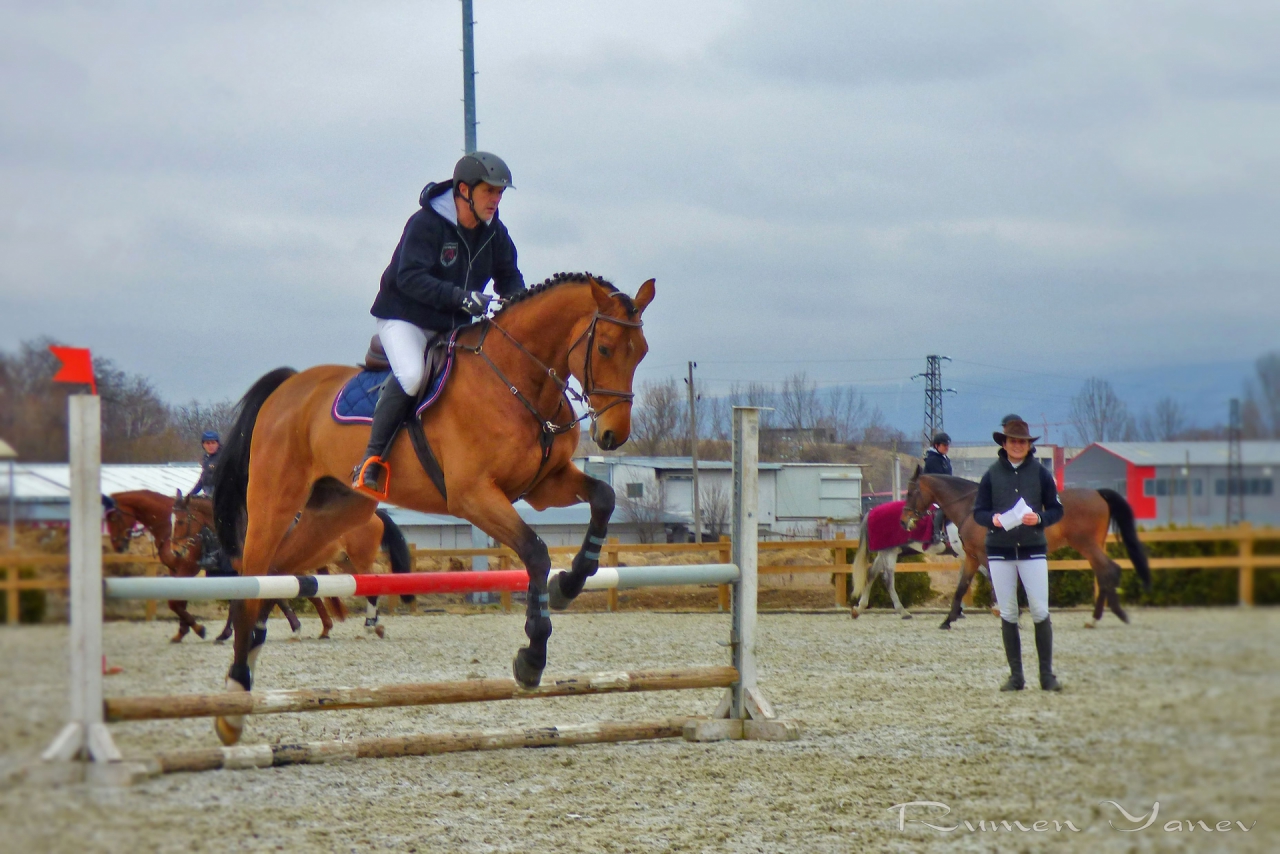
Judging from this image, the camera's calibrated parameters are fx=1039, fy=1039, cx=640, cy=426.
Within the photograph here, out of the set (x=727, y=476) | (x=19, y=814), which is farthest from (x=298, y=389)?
(x=727, y=476)

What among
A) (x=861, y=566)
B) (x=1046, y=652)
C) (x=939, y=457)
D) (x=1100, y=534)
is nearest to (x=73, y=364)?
(x=1100, y=534)

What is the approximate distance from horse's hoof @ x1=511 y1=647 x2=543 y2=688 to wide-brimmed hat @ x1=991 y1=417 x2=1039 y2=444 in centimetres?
187

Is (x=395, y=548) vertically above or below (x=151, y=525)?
below

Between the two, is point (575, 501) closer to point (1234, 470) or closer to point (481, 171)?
point (481, 171)

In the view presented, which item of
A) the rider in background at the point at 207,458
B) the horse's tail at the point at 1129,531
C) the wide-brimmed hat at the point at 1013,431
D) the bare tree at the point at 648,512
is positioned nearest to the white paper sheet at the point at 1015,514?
the wide-brimmed hat at the point at 1013,431

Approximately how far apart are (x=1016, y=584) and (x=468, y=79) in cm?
448

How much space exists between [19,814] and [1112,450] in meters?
1.76

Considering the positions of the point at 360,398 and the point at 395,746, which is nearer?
the point at 395,746

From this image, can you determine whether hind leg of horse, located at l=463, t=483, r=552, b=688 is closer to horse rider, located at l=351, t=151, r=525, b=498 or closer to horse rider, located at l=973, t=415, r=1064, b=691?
horse rider, located at l=351, t=151, r=525, b=498

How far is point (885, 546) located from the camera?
35.9 feet

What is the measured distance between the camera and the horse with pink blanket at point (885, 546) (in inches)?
412

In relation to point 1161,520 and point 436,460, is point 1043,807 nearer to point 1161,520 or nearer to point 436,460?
point 1161,520

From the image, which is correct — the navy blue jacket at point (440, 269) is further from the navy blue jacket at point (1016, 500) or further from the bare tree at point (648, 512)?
the bare tree at point (648, 512)

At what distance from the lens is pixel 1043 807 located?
1.71 m
